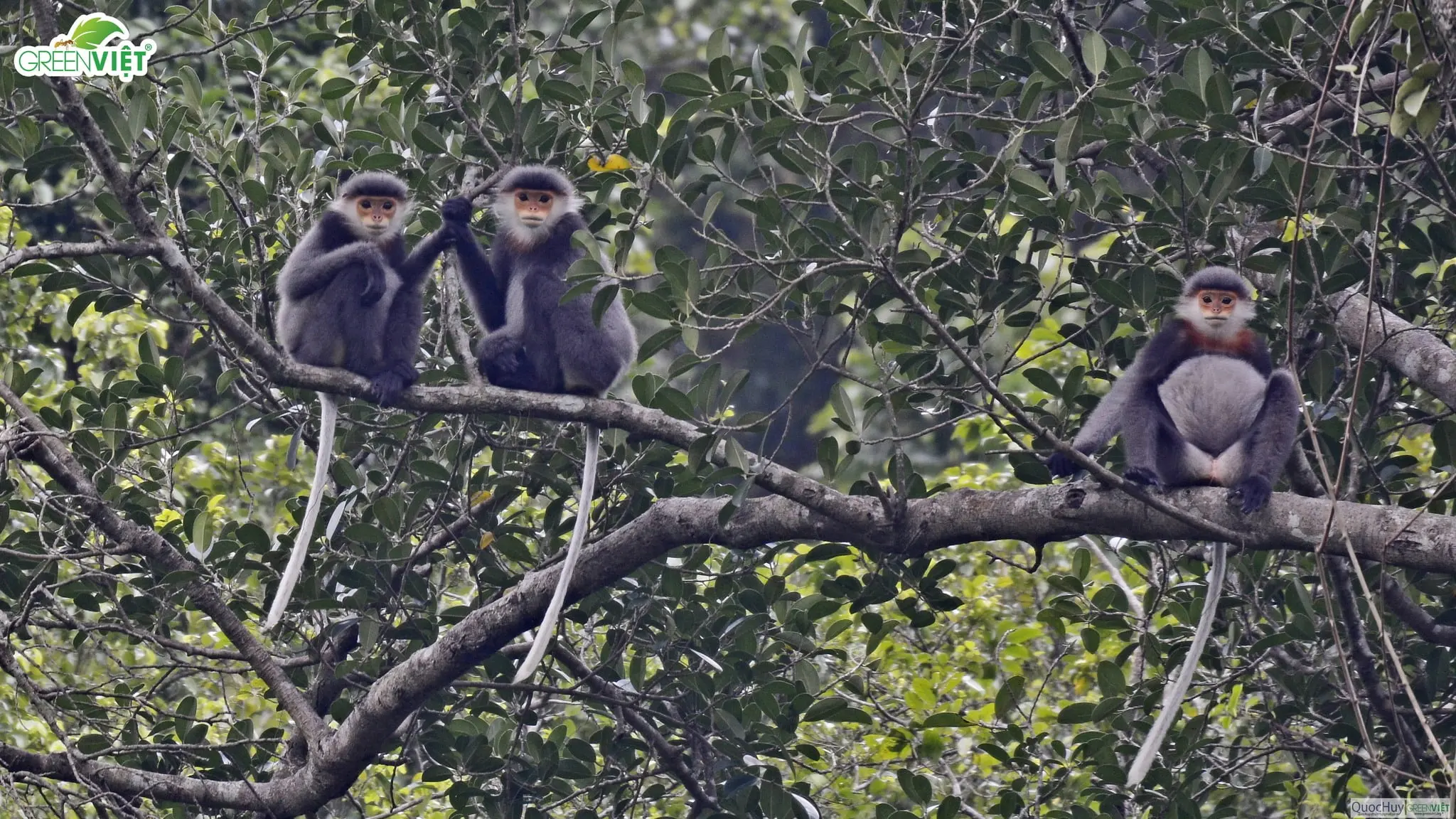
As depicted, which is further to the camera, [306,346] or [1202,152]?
[306,346]

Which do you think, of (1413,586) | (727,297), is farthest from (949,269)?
(1413,586)

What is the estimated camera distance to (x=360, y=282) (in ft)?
15.4

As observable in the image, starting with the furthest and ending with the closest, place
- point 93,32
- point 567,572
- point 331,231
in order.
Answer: point 331,231 < point 93,32 < point 567,572

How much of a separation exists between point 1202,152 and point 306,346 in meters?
3.00

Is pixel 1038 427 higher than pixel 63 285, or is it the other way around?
pixel 63 285

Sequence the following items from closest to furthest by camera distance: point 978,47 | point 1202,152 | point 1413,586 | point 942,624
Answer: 1. point 1202,152
2. point 1413,586
3. point 978,47
4. point 942,624

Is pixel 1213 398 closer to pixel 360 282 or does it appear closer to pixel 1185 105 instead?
pixel 1185 105

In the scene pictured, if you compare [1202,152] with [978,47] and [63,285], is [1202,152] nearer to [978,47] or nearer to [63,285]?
[978,47]

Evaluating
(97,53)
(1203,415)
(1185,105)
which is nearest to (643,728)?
(1203,415)

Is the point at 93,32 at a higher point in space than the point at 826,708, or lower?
higher

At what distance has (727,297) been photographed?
3.35m

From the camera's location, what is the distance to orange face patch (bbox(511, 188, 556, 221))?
4711 mm

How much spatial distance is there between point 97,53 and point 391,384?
1.24 meters

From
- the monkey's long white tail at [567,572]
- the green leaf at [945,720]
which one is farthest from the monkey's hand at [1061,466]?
the monkey's long white tail at [567,572]
